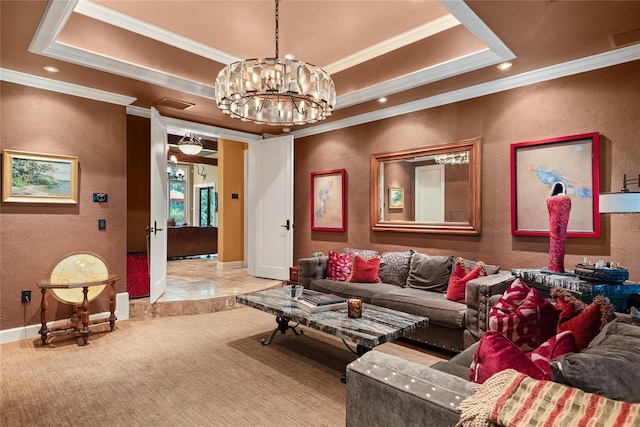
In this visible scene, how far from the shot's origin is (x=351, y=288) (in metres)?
4.07

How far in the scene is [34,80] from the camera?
375cm

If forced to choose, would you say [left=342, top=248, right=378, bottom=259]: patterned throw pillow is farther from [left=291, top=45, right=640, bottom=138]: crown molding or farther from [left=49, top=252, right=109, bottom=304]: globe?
[left=49, top=252, right=109, bottom=304]: globe

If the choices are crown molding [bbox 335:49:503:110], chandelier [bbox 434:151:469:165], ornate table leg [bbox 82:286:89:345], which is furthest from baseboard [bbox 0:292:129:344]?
chandelier [bbox 434:151:469:165]

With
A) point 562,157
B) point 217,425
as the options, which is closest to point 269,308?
point 217,425

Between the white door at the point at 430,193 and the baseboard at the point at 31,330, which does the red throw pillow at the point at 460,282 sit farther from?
the baseboard at the point at 31,330

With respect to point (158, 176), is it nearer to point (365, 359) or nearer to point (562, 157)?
point (365, 359)

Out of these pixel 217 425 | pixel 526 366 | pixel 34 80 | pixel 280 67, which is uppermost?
pixel 34 80

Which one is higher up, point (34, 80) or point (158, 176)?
point (34, 80)

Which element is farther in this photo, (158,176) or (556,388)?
(158,176)

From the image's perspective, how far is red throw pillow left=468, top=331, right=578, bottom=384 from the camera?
1163mm

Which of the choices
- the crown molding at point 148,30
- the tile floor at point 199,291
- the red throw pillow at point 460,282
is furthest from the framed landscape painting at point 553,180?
the tile floor at point 199,291

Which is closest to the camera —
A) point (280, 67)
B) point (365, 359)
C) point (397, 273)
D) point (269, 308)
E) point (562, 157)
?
point (365, 359)

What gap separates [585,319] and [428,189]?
3.08 m

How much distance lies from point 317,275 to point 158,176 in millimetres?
2419
